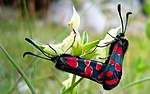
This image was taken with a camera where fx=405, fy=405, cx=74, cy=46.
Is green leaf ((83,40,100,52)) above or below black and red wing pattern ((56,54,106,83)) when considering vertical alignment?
above

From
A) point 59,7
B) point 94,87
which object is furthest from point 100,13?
point 94,87

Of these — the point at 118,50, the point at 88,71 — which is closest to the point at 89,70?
the point at 88,71

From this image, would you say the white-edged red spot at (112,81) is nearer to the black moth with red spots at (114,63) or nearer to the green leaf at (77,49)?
the black moth with red spots at (114,63)

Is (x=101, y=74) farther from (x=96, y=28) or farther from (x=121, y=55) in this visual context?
(x=96, y=28)

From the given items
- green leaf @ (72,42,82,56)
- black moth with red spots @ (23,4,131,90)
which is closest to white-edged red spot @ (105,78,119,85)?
black moth with red spots @ (23,4,131,90)

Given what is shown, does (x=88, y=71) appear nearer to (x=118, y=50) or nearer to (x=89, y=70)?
(x=89, y=70)

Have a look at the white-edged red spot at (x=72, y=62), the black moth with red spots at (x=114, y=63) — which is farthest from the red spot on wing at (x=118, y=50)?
the white-edged red spot at (x=72, y=62)

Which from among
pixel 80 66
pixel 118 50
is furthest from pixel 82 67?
pixel 118 50

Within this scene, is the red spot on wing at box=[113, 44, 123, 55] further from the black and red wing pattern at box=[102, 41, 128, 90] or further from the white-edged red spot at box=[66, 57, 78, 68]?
the white-edged red spot at box=[66, 57, 78, 68]

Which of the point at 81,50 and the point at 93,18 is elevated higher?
the point at 81,50
